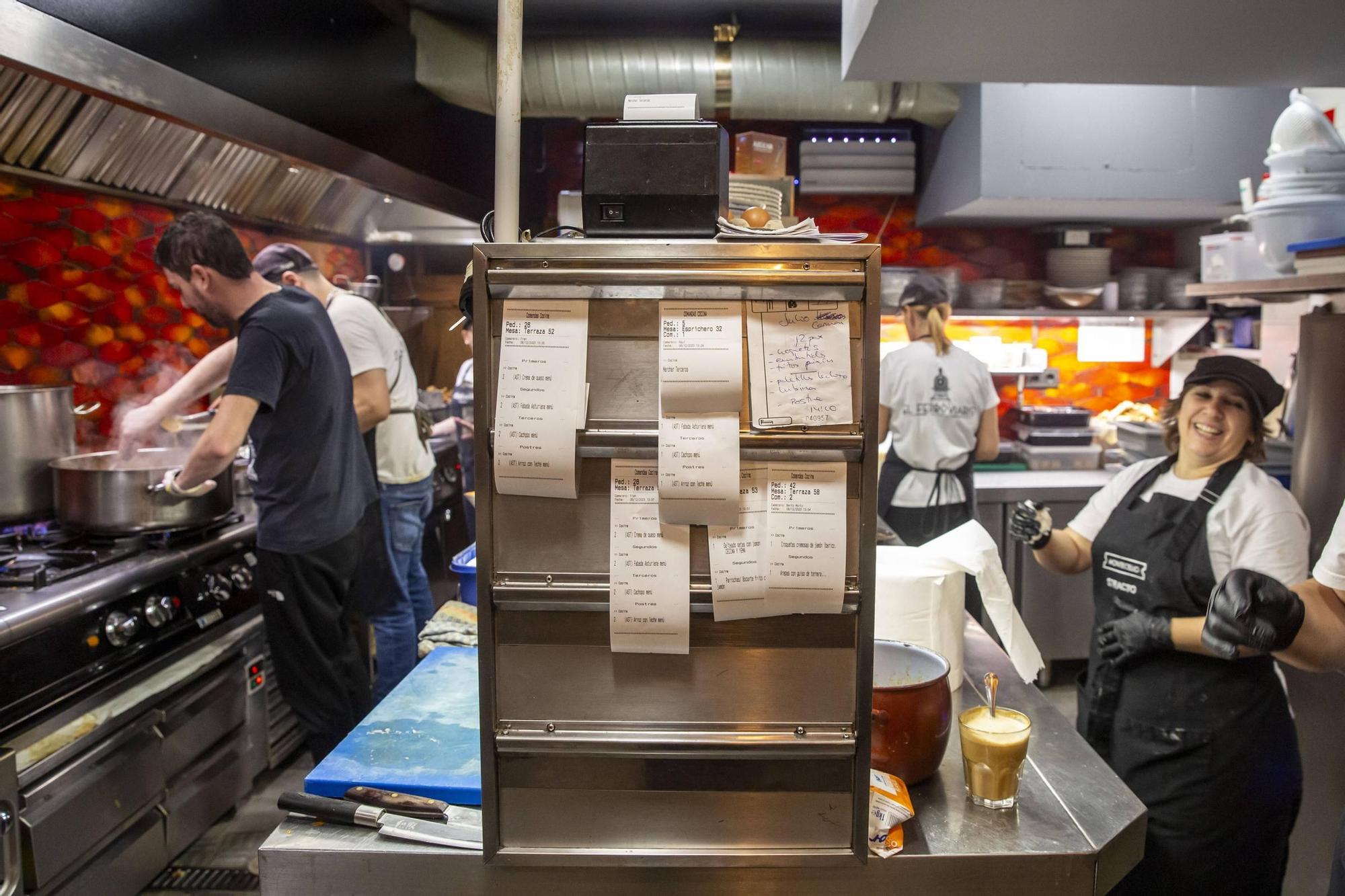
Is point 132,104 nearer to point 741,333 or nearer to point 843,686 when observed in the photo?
point 741,333

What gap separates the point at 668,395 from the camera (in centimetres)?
113

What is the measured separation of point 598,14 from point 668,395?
13.1ft

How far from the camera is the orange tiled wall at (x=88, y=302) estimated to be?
10.1 ft

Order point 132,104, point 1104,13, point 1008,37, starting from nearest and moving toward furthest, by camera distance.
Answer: point 1104,13
point 1008,37
point 132,104

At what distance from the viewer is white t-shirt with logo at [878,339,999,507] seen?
13.2 feet

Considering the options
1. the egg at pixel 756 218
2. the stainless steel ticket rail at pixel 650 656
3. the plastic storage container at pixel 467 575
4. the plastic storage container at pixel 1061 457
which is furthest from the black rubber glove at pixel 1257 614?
the plastic storage container at pixel 1061 457

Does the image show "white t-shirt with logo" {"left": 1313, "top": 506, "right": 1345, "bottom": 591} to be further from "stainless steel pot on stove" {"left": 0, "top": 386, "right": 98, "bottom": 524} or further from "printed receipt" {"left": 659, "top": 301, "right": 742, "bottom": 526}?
"stainless steel pot on stove" {"left": 0, "top": 386, "right": 98, "bottom": 524}

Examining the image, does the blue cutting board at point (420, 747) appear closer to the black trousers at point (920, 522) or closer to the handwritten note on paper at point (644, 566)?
the handwritten note on paper at point (644, 566)

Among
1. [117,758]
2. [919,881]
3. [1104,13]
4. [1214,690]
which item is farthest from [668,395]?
[117,758]

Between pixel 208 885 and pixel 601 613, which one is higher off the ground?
pixel 601 613

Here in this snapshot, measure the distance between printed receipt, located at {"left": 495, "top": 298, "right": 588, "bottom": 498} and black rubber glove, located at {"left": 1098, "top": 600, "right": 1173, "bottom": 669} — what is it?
160cm

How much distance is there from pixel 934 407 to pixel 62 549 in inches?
127

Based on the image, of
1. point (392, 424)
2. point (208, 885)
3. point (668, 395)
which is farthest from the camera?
point (392, 424)

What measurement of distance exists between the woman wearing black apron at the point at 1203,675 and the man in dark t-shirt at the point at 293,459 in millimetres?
2247
